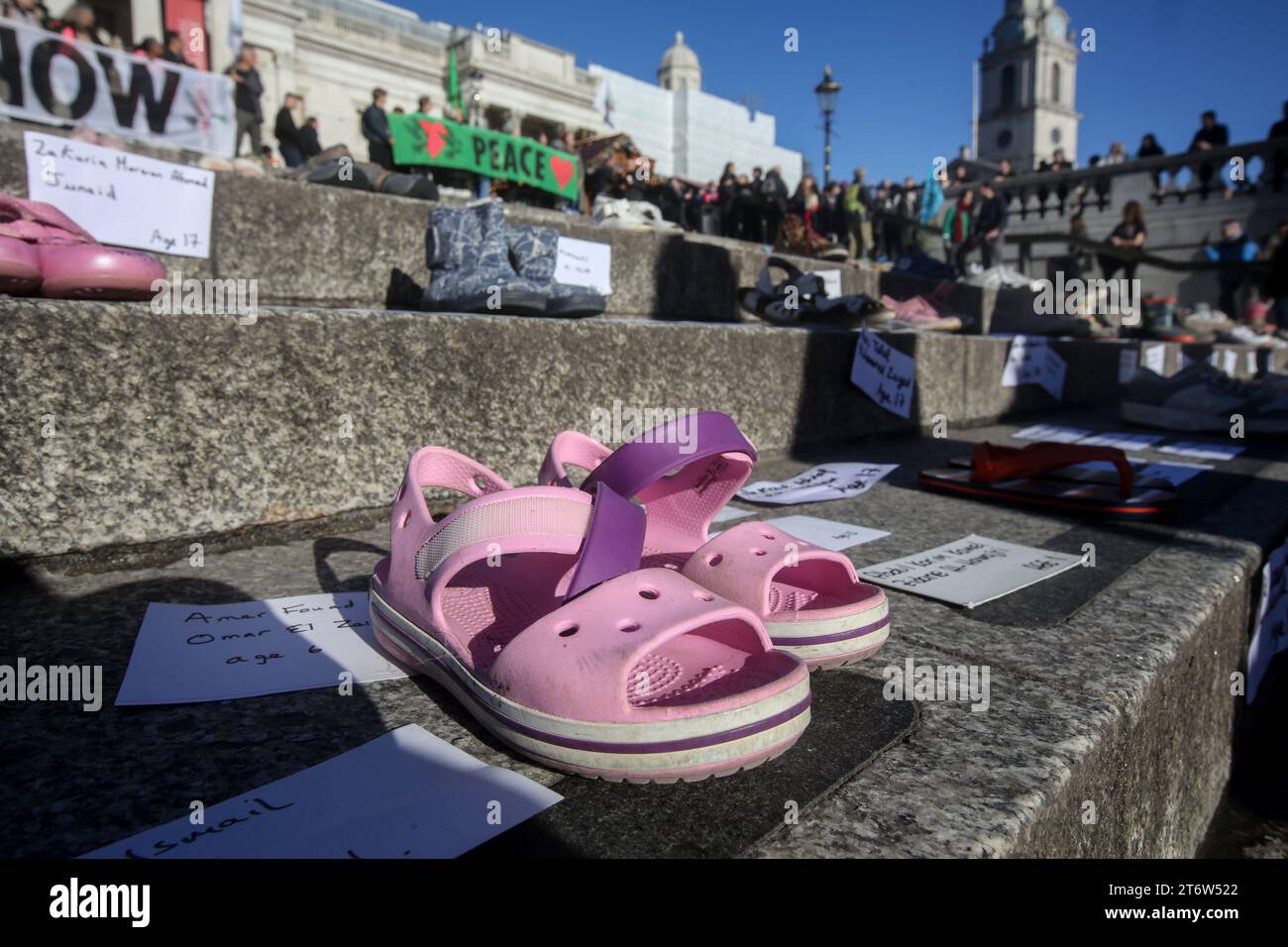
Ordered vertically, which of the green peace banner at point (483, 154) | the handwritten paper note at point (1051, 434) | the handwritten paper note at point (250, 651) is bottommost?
the handwritten paper note at point (250, 651)

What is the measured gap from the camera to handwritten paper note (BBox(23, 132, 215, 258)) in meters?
2.04

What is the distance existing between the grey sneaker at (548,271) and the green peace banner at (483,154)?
783 centimetres

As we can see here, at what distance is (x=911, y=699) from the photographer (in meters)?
0.91

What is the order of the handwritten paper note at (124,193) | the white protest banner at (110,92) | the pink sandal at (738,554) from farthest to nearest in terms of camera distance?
the white protest banner at (110,92), the handwritten paper note at (124,193), the pink sandal at (738,554)

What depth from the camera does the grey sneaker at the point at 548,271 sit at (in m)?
2.28

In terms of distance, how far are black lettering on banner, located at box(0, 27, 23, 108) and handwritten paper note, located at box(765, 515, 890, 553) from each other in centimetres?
565

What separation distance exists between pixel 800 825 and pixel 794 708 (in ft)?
0.35

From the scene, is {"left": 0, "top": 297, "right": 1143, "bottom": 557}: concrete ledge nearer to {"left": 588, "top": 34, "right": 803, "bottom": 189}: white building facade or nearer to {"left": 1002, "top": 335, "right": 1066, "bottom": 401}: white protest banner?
{"left": 1002, "top": 335, "right": 1066, "bottom": 401}: white protest banner

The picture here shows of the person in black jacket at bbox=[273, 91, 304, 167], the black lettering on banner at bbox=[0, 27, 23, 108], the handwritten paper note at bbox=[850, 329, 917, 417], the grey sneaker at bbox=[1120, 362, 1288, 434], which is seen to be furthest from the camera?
the person in black jacket at bbox=[273, 91, 304, 167]

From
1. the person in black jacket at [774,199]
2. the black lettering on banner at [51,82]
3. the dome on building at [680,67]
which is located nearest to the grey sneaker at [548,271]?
the black lettering on banner at [51,82]

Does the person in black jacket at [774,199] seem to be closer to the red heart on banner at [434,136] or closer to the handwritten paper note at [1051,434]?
the red heart on banner at [434,136]

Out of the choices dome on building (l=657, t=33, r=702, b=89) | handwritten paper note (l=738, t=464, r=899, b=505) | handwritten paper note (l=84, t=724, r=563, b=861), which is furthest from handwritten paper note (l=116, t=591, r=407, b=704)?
dome on building (l=657, t=33, r=702, b=89)
